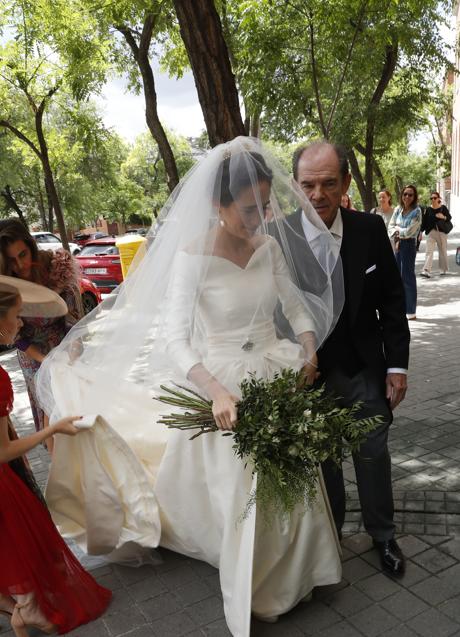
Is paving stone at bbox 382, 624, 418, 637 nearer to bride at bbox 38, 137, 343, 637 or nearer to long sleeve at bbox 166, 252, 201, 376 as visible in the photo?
bride at bbox 38, 137, 343, 637

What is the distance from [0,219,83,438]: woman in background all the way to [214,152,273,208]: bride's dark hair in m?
1.91

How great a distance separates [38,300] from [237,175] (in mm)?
1739

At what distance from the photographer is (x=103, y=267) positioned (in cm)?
1673

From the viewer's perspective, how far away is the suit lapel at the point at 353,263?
295 centimetres

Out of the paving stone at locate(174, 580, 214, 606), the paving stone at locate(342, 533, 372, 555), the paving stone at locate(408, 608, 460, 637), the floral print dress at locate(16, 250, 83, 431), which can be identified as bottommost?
the paving stone at locate(342, 533, 372, 555)

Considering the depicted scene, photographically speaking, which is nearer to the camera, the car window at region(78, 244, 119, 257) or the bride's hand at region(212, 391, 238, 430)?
the bride's hand at region(212, 391, 238, 430)

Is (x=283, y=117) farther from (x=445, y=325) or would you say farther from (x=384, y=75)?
(x=445, y=325)

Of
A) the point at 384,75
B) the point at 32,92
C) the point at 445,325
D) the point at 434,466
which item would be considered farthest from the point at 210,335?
the point at 32,92

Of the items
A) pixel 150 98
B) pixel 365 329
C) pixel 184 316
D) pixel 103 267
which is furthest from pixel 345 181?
pixel 103 267

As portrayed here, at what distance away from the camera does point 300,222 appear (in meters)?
2.87

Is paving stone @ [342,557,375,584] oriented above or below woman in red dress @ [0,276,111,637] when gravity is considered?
below

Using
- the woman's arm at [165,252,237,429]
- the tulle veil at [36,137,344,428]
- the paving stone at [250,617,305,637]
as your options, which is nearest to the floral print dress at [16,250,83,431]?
the tulle veil at [36,137,344,428]

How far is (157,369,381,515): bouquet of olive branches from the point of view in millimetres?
2330

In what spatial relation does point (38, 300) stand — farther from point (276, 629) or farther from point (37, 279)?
point (276, 629)
